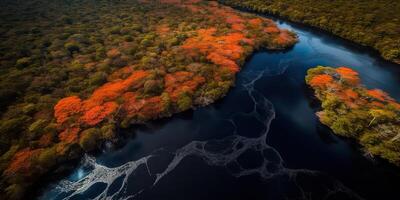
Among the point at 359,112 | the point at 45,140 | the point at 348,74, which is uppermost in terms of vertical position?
the point at 348,74

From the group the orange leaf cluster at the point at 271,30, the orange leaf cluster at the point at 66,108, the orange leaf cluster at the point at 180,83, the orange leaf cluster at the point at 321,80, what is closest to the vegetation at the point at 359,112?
the orange leaf cluster at the point at 321,80

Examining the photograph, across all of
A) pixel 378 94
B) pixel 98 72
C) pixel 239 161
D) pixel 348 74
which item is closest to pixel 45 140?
pixel 98 72

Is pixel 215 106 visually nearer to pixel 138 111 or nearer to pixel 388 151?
pixel 138 111

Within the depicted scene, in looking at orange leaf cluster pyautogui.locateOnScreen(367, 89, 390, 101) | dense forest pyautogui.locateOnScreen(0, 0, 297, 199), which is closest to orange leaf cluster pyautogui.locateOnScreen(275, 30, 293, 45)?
dense forest pyautogui.locateOnScreen(0, 0, 297, 199)

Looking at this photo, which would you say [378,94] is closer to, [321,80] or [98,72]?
[321,80]

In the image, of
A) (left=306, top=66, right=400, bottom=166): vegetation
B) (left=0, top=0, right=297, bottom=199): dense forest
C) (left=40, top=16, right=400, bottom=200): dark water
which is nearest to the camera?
(left=40, top=16, right=400, bottom=200): dark water

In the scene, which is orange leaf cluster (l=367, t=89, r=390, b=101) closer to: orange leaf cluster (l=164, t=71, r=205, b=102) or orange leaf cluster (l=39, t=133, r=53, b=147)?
orange leaf cluster (l=164, t=71, r=205, b=102)

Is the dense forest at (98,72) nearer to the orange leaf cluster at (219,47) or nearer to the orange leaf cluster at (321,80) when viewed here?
the orange leaf cluster at (219,47)
